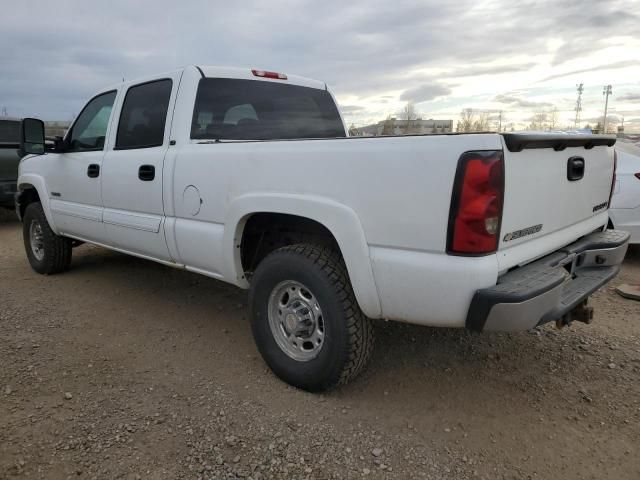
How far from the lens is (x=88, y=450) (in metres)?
2.46

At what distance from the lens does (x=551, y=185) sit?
2537 mm

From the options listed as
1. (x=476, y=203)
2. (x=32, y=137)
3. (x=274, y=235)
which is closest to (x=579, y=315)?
(x=476, y=203)

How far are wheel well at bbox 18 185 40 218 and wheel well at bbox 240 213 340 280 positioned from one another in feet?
11.1

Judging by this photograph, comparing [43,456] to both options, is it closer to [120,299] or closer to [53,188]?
[120,299]

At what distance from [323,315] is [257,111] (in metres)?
1.91

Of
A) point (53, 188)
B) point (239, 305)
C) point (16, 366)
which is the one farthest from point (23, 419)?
point (53, 188)

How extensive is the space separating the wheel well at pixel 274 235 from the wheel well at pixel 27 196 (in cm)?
339

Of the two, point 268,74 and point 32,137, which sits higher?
point 268,74

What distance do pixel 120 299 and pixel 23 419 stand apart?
6.70ft

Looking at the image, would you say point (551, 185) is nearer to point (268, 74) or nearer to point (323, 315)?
point (323, 315)

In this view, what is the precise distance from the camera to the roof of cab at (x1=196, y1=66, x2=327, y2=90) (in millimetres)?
3707

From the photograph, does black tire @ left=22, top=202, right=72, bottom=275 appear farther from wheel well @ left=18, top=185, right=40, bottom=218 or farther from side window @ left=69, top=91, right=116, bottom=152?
side window @ left=69, top=91, right=116, bottom=152

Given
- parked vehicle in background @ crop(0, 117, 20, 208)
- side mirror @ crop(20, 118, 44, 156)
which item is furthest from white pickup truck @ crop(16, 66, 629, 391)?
parked vehicle in background @ crop(0, 117, 20, 208)

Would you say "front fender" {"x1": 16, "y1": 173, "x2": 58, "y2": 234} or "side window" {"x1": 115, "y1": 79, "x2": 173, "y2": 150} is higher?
"side window" {"x1": 115, "y1": 79, "x2": 173, "y2": 150}
